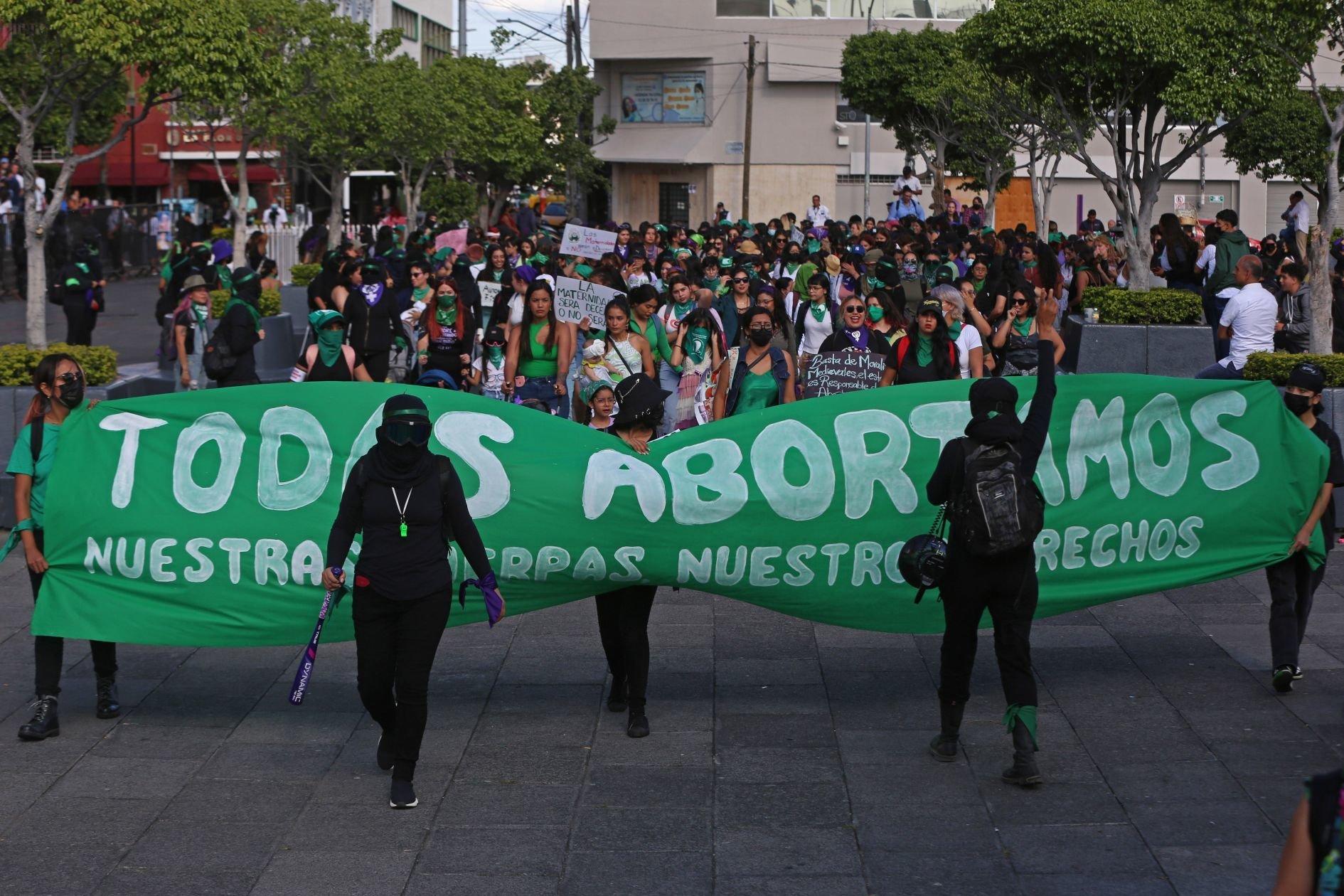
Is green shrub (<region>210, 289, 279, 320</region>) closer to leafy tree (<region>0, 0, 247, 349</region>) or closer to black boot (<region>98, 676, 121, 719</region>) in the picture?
leafy tree (<region>0, 0, 247, 349</region>)

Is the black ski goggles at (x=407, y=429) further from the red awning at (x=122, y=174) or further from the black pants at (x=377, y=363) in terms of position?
the red awning at (x=122, y=174)

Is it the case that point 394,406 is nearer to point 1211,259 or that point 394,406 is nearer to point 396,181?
point 1211,259

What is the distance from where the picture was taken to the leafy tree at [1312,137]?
1531 cm

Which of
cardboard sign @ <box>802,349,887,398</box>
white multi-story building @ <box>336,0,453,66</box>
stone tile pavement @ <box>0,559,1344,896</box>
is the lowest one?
stone tile pavement @ <box>0,559,1344,896</box>

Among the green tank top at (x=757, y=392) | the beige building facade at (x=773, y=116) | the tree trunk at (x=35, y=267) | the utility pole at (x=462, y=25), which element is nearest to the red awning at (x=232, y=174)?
the utility pole at (x=462, y=25)

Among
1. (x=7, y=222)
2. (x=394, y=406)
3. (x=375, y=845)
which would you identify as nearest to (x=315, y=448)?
Result: (x=394, y=406)

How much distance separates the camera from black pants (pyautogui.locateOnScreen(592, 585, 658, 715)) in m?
7.72

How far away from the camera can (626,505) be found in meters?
7.81

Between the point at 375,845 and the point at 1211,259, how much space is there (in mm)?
15822

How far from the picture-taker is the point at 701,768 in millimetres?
7258

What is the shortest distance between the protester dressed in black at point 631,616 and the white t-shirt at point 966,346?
4560 millimetres

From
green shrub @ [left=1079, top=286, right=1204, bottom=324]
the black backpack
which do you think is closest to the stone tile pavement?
the black backpack

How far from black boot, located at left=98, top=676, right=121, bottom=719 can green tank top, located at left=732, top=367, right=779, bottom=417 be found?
16.7 feet

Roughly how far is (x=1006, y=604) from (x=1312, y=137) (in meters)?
34.7
